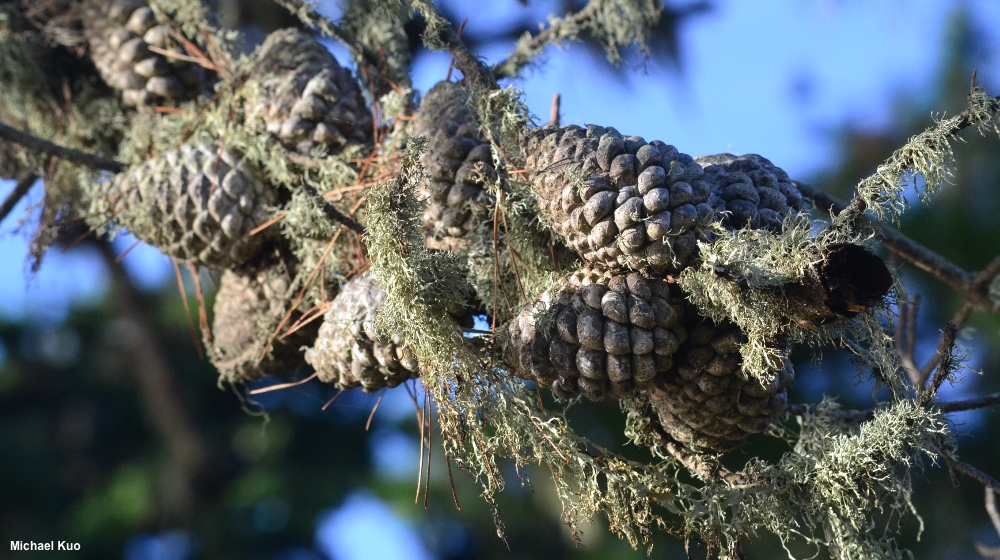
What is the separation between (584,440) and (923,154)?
1.40ft

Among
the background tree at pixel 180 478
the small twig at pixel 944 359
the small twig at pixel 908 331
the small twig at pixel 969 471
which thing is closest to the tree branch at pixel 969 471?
the small twig at pixel 969 471

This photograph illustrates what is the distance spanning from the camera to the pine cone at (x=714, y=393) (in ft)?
2.81

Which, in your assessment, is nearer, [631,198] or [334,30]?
[631,198]

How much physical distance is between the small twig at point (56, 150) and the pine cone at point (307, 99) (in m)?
0.23

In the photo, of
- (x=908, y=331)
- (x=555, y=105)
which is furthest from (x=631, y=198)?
(x=908, y=331)

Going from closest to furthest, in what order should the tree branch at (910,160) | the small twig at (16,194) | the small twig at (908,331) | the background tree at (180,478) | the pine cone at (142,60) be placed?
the tree branch at (910,160), the small twig at (908,331), the pine cone at (142,60), the small twig at (16,194), the background tree at (180,478)

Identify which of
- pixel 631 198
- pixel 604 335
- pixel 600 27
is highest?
pixel 600 27

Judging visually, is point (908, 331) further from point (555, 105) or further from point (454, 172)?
point (454, 172)

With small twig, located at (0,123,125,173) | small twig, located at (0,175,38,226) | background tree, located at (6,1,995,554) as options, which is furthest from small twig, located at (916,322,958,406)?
background tree, located at (6,1,995,554)

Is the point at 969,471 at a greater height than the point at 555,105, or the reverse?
the point at 555,105

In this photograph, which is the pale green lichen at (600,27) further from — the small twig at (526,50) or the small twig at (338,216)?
the small twig at (338,216)

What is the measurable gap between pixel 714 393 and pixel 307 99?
0.66 m

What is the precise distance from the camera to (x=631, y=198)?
2.71 ft

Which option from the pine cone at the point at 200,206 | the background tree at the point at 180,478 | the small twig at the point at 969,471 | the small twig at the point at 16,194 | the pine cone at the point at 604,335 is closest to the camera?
the pine cone at the point at 604,335
